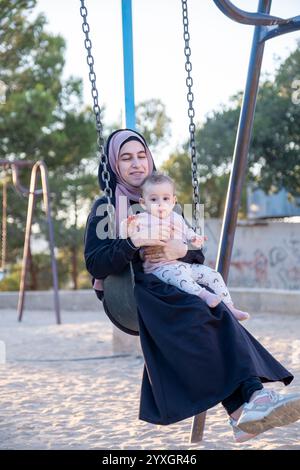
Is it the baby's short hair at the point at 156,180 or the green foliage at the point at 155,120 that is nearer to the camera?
the baby's short hair at the point at 156,180

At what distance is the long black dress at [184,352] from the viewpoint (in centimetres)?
290

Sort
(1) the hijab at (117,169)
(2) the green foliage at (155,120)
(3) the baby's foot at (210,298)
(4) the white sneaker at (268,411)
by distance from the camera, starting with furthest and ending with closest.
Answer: (2) the green foliage at (155,120) → (1) the hijab at (117,169) → (3) the baby's foot at (210,298) → (4) the white sneaker at (268,411)

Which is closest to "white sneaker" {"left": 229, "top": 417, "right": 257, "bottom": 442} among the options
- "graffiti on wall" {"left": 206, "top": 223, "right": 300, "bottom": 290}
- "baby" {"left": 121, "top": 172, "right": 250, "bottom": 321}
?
"baby" {"left": 121, "top": 172, "right": 250, "bottom": 321}

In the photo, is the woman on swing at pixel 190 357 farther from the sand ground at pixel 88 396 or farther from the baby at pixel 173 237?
the sand ground at pixel 88 396

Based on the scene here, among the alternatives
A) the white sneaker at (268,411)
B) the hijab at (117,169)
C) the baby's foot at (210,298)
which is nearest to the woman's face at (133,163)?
the hijab at (117,169)

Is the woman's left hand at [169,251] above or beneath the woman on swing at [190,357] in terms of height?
above

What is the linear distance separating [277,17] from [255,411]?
1728mm

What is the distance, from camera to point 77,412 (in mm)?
4785

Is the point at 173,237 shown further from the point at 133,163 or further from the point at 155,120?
the point at 155,120

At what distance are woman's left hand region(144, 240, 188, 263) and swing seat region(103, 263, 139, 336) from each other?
113mm

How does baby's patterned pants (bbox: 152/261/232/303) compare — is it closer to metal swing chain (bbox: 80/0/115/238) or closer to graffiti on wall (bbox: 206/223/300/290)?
metal swing chain (bbox: 80/0/115/238)

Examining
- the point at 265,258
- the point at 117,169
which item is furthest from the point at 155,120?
the point at 117,169

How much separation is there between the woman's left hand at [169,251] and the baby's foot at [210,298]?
183 mm

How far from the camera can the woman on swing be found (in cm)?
289
